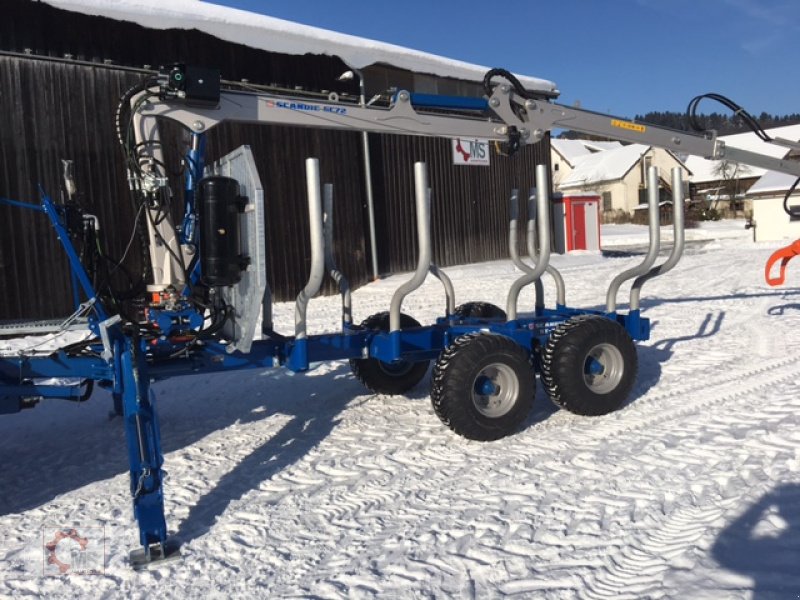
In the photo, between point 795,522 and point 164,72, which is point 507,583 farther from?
point 164,72

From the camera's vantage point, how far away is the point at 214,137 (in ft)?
43.2

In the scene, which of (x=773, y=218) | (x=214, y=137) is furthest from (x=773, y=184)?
(x=214, y=137)

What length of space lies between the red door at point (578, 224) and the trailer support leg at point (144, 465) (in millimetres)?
19895

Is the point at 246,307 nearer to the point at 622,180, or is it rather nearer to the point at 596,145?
the point at 622,180

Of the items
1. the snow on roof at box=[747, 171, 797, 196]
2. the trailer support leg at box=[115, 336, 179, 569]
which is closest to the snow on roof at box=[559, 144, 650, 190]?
the snow on roof at box=[747, 171, 797, 196]

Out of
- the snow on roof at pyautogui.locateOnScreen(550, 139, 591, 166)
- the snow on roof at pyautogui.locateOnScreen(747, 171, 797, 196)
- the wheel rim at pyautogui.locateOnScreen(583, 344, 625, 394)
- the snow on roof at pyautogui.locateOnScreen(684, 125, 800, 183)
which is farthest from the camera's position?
the snow on roof at pyautogui.locateOnScreen(550, 139, 591, 166)

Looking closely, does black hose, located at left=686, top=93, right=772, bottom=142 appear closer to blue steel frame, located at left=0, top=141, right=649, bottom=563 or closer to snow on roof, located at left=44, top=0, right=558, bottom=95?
blue steel frame, located at left=0, top=141, right=649, bottom=563

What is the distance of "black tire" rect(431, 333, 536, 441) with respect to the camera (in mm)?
5012

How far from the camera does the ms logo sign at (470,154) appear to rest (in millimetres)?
18797

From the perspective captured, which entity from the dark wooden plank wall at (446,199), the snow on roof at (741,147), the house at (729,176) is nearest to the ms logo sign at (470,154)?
the dark wooden plank wall at (446,199)

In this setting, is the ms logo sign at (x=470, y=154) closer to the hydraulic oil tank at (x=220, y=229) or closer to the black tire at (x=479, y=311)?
the black tire at (x=479, y=311)

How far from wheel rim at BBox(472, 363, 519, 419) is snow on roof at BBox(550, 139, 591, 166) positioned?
5442cm

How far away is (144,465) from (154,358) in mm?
1370

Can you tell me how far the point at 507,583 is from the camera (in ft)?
10.3
